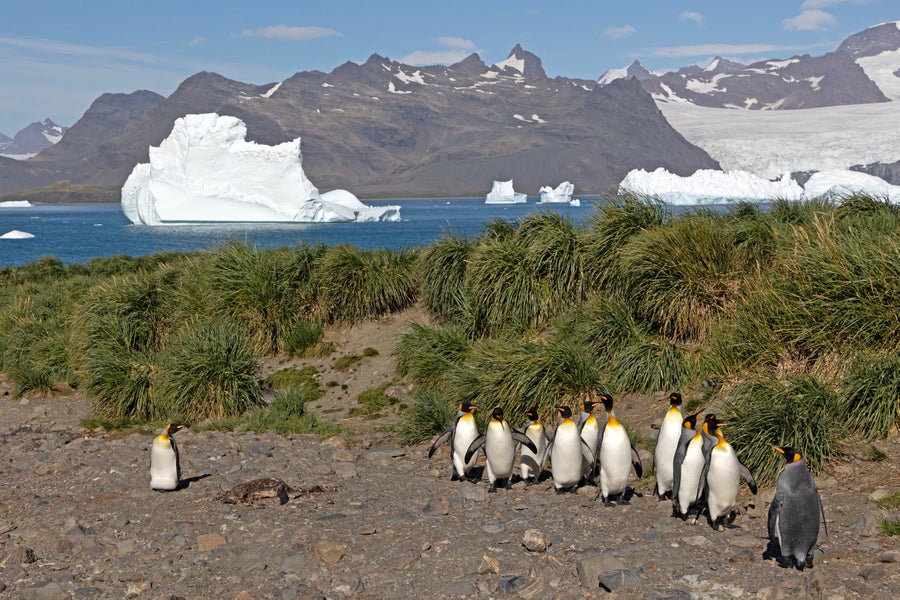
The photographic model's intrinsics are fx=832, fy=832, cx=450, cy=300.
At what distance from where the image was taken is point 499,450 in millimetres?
8594

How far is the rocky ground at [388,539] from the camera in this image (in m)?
5.98

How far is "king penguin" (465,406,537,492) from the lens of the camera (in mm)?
8586

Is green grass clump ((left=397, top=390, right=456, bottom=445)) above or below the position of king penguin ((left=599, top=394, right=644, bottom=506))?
below

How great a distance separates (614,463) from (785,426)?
5.41 ft

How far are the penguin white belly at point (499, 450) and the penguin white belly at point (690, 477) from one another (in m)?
1.95

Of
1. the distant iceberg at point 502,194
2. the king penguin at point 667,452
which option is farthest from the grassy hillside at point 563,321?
the distant iceberg at point 502,194

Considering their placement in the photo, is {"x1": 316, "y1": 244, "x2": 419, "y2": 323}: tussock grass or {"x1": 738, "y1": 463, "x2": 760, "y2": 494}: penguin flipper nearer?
{"x1": 738, "y1": 463, "x2": 760, "y2": 494}: penguin flipper

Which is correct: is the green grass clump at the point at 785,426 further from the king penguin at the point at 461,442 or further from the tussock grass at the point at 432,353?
the tussock grass at the point at 432,353

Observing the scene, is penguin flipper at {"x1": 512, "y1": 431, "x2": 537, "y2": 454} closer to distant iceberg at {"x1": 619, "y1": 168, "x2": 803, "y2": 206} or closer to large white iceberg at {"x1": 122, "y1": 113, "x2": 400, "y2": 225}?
large white iceberg at {"x1": 122, "y1": 113, "x2": 400, "y2": 225}

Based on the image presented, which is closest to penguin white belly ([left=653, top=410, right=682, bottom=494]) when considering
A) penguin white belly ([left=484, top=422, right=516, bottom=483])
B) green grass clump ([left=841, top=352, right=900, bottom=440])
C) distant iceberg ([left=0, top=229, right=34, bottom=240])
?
penguin white belly ([left=484, top=422, right=516, bottom=483])

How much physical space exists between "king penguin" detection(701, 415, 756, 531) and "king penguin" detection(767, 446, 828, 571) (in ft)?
2.47

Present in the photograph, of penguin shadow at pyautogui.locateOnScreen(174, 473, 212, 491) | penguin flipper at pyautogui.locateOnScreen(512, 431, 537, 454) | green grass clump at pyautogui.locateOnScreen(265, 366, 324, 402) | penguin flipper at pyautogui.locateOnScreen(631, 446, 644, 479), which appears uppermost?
penguin flipper at pyautogui.locateOnScreen(512, 431, 537, 454)

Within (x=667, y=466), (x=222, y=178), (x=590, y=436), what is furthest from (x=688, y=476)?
(x=222, y=178)

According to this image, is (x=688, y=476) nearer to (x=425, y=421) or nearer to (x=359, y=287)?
(x=425, y=421)
